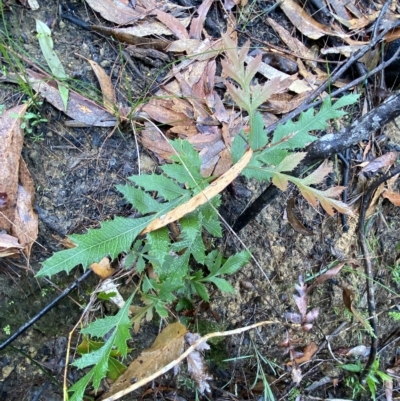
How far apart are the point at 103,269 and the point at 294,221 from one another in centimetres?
85

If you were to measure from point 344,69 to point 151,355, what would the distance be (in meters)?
1.54

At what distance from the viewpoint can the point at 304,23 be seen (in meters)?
2.11

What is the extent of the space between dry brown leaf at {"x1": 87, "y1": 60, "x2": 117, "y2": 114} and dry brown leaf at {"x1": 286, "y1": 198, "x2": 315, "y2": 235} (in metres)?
0.85

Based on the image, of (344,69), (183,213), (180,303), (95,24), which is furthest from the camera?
(344,69)

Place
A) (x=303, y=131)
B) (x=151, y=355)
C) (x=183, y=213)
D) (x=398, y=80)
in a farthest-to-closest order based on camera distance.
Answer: (x=398, y=80)
(x=151, y=355)
(x=303, y=131)
(x=183, y=213)

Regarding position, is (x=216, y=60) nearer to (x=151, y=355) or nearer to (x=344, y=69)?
(x=344, y=69)

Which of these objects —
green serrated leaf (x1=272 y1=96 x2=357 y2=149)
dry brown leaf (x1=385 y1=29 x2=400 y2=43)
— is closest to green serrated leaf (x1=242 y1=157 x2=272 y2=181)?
green serrated leaf (x1=272 y1=96 x2=357 y2=149)

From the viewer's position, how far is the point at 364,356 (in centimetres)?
212

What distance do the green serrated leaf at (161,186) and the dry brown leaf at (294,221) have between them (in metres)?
0.66

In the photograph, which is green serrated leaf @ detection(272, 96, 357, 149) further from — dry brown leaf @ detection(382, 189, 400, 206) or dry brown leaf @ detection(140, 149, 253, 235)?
dry brown leaf @ detection(382, 189, 400, 206)

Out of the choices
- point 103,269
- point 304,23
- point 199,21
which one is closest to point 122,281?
point 103,269

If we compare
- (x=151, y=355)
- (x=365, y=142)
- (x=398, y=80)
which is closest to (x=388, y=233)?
(x=365, y=142)

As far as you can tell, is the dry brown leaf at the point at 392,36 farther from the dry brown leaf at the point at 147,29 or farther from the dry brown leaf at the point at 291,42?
the dry brown leaf at the point at 147,29

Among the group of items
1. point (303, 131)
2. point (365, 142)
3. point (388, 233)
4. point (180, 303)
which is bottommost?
point (388, 233)
